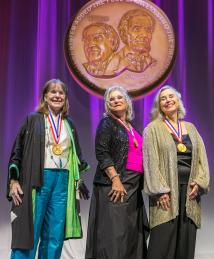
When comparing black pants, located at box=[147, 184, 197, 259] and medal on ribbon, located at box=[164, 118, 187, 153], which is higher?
medal on ribbon, located at box=[164, 118, 187, 153]

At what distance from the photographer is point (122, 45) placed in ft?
12.2

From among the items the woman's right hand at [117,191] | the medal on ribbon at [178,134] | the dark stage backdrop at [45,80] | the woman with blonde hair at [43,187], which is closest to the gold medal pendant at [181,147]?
the medal on ribbon at [178,134]

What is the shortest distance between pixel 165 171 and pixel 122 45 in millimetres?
1741

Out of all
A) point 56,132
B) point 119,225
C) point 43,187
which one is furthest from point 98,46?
point 119,225

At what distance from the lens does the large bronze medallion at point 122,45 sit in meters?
3.64

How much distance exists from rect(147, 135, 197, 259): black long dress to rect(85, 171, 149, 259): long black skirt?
0.10 metres

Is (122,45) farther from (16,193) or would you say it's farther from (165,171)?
(16,193)

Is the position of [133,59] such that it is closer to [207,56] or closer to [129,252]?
[207,56]

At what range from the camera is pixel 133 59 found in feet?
12.2

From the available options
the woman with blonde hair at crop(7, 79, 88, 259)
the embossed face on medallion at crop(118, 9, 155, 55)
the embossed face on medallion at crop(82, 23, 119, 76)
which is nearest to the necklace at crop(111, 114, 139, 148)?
the woman with blonde hair at crop(7, 79, 88, 259)

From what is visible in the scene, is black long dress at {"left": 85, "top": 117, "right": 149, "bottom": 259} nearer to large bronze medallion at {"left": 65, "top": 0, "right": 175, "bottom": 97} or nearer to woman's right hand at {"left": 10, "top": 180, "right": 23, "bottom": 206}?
woman's right hand at {"left": 10, "top": 180, "right": 23, "bottom": 206}

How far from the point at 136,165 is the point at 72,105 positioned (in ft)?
4.49

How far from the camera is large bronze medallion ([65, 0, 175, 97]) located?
3.64 m

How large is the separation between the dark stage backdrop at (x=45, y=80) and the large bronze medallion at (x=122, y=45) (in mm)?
104
